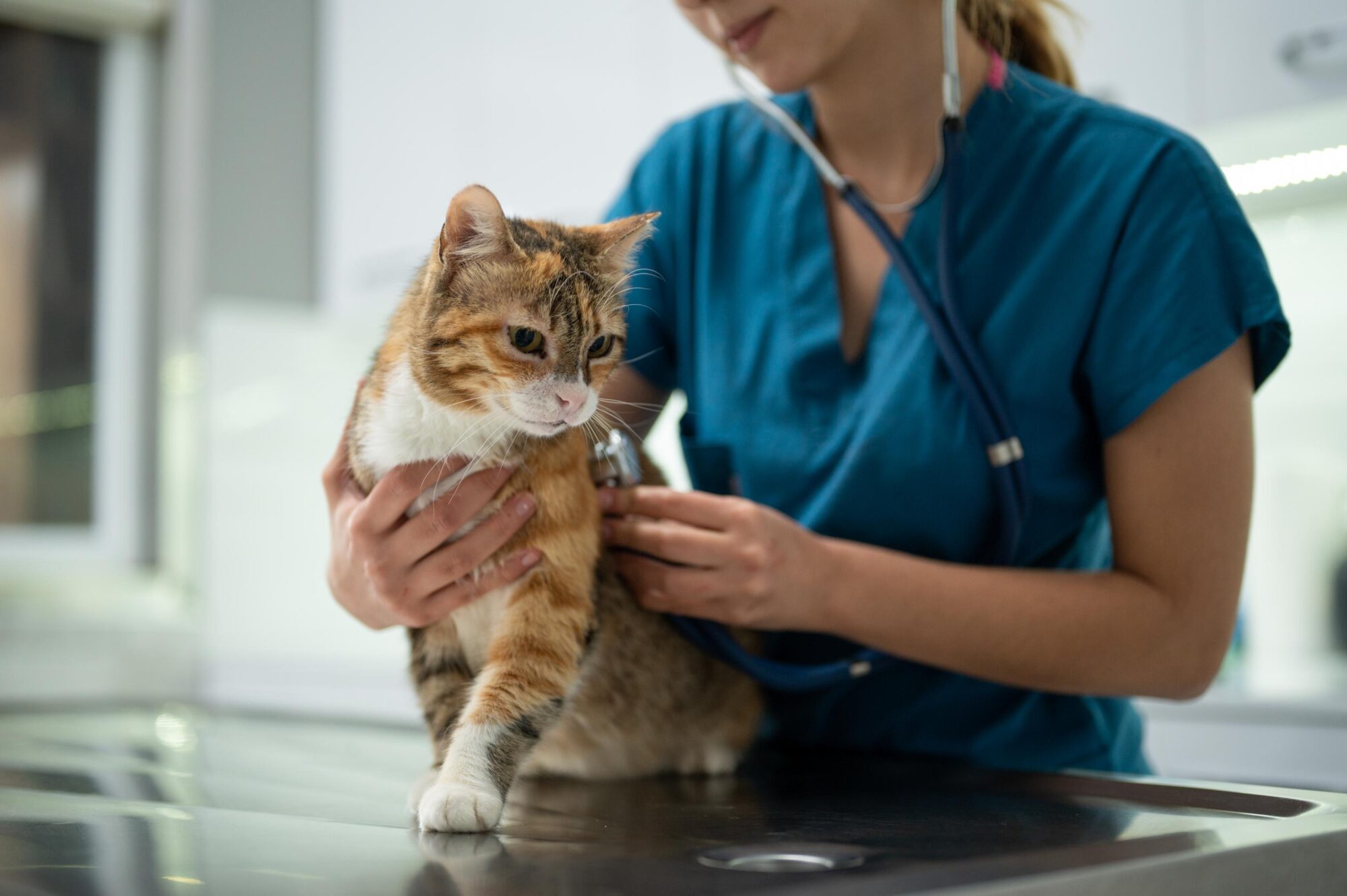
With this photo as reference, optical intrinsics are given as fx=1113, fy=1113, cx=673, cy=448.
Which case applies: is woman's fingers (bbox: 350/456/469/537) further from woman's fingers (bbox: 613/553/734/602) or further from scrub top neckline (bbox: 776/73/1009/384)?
scrub top neckline (bbox: 776/73/1009/384)

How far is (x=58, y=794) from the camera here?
83cm

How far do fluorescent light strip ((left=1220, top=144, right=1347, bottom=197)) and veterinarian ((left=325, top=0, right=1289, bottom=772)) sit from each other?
32.2 inches

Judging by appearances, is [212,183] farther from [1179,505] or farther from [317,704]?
[1179,505]

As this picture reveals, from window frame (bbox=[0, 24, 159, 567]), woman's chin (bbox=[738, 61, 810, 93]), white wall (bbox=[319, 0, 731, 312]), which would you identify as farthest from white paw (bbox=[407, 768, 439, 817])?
window frame (bbox=[0, 24, 159, 567])

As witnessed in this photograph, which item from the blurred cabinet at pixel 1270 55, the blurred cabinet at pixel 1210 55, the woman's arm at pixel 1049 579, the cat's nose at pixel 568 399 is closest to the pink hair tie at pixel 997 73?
the woman's arm at pixel 1049 579

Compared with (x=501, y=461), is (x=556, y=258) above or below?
above

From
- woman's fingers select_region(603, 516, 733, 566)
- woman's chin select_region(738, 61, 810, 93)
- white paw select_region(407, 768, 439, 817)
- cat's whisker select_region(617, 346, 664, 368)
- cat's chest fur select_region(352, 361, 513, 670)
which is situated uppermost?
woman's chin select_region(738, 61, 810, 93)

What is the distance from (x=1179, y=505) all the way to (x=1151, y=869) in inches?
20.5

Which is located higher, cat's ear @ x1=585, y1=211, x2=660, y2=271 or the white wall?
the white wall

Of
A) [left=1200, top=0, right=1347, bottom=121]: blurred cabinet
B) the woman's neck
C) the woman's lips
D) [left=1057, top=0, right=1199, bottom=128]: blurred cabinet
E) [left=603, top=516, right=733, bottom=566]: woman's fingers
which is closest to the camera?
[left=603, top=516, right=733, bottom=566]: woman's fingers

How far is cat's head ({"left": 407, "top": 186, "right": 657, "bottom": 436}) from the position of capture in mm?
845

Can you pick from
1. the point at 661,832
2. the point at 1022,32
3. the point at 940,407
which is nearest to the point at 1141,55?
the point at 1022,32

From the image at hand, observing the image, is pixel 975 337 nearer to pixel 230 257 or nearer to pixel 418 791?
pixel 418 791

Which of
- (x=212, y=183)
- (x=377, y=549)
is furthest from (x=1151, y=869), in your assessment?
(x=212, y=183)
